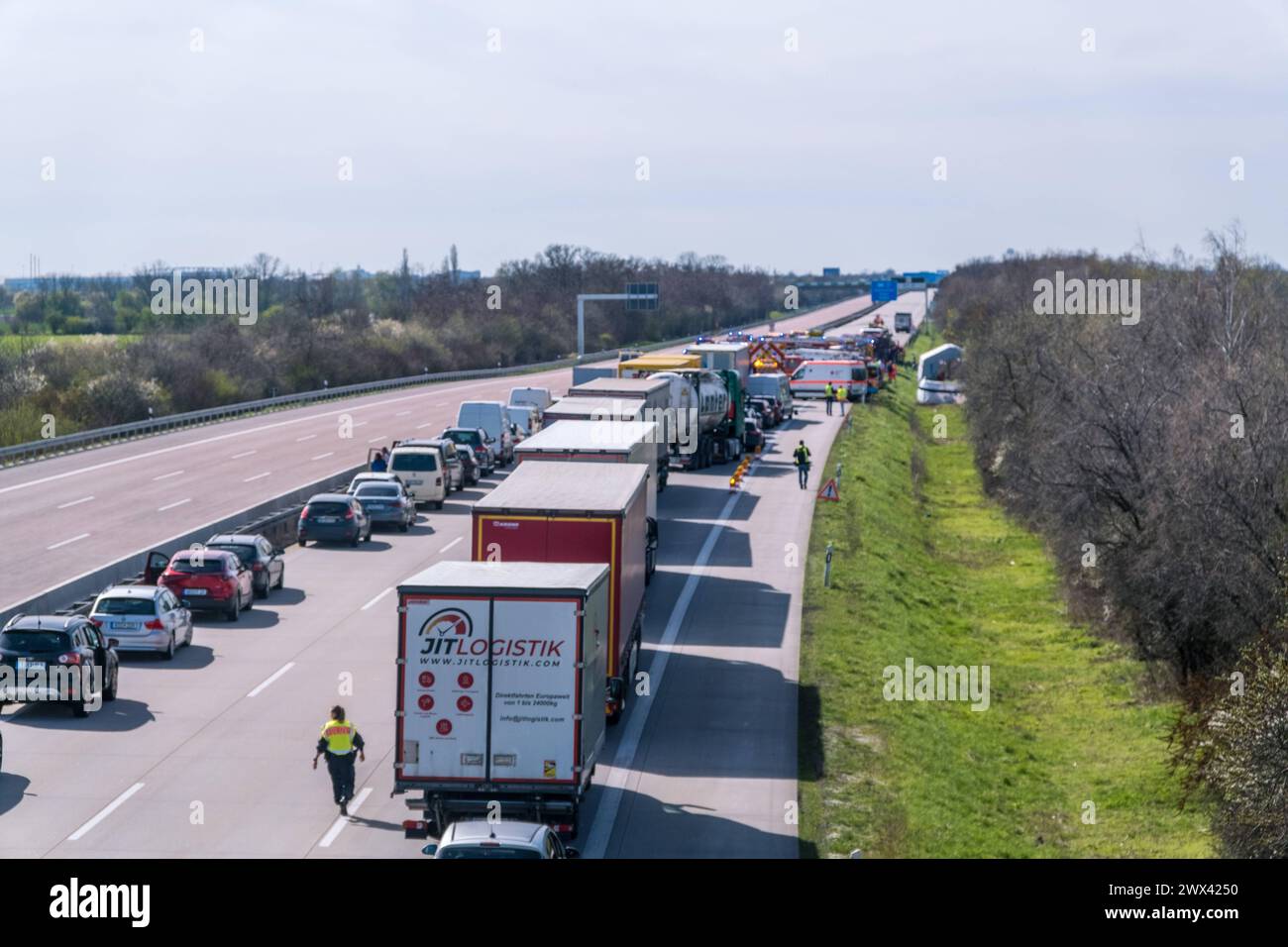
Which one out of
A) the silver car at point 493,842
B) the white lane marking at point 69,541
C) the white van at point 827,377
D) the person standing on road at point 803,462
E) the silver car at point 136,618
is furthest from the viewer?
the white van at point 827,377

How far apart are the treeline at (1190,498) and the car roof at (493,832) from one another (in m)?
9.46

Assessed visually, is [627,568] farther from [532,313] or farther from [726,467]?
[532,313]

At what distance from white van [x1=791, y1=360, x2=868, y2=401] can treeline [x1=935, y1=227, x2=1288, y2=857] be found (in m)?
29.4

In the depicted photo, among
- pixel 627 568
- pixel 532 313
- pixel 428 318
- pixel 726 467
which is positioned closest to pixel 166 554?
pixel 627 568

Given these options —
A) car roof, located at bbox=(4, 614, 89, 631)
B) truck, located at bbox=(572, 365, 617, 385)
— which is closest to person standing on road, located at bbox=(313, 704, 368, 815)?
car roof, located at bbox=(4, 614, 89, 631)

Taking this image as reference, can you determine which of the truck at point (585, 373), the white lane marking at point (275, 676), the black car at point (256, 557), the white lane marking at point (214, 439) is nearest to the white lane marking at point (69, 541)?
the black car at point (256, 557)

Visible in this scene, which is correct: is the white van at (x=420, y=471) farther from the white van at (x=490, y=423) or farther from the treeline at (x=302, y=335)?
the treeline at (x=302, y=335)

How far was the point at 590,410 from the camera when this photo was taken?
39.8 m

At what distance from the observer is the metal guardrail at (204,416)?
5628cm

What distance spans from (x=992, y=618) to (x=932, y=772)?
58.4ft

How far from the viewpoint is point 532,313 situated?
431ft

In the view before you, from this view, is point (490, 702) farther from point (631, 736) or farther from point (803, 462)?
point (803, 462)

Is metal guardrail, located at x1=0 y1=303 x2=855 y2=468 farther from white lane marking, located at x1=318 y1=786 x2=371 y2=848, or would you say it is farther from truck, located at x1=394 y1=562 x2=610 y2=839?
truck, located at x1=394 y1=562 x2=610 y2=839

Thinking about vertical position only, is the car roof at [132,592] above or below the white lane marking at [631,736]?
above
